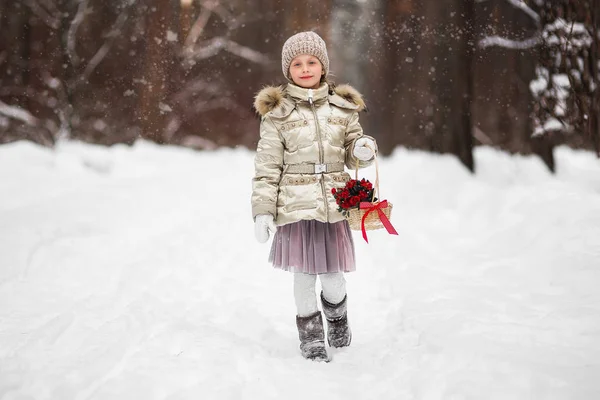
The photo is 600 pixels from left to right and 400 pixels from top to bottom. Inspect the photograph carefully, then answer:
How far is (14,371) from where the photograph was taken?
2.33m

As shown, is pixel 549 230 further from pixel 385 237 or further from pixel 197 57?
pixel 197 57

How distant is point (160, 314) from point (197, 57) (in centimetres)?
488

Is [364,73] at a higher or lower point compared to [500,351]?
higher

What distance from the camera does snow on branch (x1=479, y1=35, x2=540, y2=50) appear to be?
5223mm

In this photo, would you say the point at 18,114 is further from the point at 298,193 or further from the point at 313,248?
the point at 313,248

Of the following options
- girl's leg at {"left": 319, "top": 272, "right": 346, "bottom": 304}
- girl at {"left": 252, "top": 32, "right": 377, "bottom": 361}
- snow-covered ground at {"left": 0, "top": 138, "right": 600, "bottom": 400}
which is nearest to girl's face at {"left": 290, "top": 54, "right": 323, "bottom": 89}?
girl at {"left": 252, "top": 32, "right": 377, "bottom": 361}

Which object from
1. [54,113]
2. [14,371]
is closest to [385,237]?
[14,371]

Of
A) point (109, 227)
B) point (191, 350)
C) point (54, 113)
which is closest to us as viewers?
point (191, 350)

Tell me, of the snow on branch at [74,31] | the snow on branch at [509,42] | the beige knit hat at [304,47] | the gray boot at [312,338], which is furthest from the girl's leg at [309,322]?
the snow on branch at [74,31]

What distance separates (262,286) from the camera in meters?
3.84

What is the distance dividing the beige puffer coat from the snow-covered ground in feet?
2.78

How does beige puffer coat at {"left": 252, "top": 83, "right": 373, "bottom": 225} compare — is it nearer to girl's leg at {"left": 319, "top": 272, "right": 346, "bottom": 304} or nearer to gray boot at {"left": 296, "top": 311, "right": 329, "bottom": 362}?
girl's leg at {"left": 319, "top": 272, "right": 346, "bottom": 304}

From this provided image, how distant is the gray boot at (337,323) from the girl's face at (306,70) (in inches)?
48.9

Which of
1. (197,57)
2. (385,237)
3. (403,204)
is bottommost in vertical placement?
(385,237)
